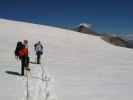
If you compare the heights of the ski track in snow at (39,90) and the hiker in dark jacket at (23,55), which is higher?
the hiker in dark jacket at (23,55)

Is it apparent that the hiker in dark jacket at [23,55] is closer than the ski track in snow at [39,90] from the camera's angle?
No

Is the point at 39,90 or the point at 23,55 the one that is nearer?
the point at 39,90


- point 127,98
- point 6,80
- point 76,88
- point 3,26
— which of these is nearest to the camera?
point 127,98

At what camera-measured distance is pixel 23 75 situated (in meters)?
10.6

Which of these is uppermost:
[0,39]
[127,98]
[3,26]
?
[3,26]

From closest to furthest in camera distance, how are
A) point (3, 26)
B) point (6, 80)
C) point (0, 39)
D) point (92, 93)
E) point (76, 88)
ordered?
point (92, 93) < point (76, 88) < point (6, 80) < point (0, 39) < point (3, 26)

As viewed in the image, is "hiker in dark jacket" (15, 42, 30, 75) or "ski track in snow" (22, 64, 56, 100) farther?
"hiker in dark jacket" (15, 42, 30, 75)

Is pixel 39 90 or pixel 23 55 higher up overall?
pixel 23 55

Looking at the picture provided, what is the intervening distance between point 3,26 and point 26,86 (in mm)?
29021

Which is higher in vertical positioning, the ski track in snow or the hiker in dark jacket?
the hiker in dark jacket

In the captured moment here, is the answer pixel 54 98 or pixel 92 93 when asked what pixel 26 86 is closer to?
pixel 54 98

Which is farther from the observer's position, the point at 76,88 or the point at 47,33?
the point at 47,33

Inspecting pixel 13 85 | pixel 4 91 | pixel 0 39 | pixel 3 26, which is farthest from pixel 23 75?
pixel 3 26

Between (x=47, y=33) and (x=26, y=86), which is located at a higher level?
(x=47, y=33)
